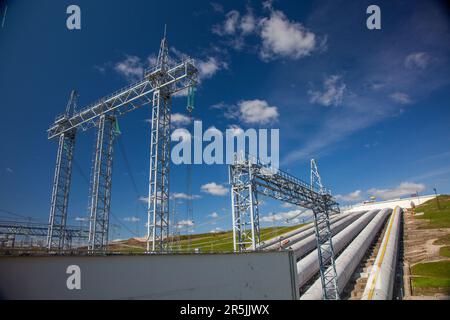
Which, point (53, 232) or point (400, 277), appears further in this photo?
point (400, 277)

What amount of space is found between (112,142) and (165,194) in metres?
11.2

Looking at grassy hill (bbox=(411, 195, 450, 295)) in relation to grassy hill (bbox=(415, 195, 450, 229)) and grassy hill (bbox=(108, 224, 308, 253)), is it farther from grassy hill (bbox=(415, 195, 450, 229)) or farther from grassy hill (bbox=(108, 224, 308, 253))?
grassy hill (bbox=(108, 224, 308, 253))

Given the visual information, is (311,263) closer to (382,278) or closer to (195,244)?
(382,278)

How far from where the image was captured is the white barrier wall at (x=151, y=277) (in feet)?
30.1

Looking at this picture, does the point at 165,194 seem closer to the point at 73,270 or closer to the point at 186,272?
the point at 186,272

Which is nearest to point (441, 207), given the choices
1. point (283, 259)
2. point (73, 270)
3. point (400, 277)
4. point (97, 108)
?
point (400, 277)

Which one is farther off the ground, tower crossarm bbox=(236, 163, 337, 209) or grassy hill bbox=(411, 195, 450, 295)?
tower crossarm bbox=(236, 163, 337, 209)

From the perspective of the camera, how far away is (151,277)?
36.0ft

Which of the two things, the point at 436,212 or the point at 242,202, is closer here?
the point at 242,202

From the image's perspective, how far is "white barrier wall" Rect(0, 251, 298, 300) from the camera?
361 inches

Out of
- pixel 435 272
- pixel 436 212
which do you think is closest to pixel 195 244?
pixel 435 272

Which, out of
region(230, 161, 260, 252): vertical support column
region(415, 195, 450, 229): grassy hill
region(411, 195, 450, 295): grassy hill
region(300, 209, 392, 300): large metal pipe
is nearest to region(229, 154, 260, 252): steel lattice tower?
region(230, 161, 260, 252): vertical support column

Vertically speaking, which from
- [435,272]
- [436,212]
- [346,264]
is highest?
[436,212]
